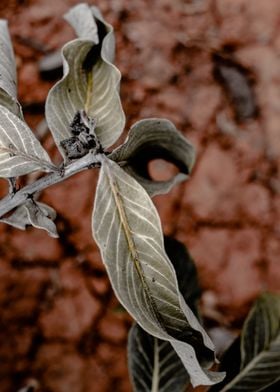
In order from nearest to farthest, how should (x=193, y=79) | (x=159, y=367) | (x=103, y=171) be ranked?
(x=103, y=171), (x=159, y=367), (x=193, y=79)

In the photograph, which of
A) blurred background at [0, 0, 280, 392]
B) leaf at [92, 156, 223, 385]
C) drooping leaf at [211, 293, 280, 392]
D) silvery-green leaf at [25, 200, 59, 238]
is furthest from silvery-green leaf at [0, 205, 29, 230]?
blurred background at [0, 0, 280, 392]

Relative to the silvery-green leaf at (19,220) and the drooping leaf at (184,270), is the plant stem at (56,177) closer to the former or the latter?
the silvery-green leaf at (19,220)

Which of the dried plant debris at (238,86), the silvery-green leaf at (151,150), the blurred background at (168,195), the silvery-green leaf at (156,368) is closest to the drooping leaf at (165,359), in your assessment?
the silvery-green leaf at (156,368)

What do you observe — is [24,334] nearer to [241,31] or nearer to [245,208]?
[245,208]

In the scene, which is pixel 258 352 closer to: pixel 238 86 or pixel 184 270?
pixel 184 270

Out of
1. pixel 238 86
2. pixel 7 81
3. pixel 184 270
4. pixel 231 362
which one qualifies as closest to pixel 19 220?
pixel 7 81

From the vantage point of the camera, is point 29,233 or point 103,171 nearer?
point 103,171

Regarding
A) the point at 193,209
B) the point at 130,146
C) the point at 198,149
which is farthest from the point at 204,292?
the point at 130,146
